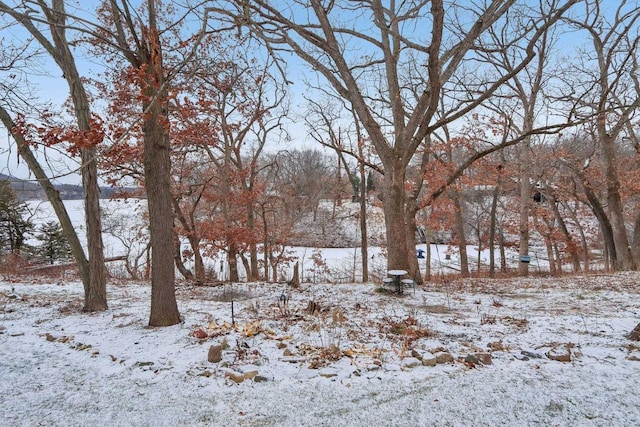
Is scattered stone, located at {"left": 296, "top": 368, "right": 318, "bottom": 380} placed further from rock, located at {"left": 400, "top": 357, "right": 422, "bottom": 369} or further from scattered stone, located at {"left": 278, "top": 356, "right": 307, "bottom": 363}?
rock, located at {"left": 400, "top": 357, "right": 422, "bottom": 369}

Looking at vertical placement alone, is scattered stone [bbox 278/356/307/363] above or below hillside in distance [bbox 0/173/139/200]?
below

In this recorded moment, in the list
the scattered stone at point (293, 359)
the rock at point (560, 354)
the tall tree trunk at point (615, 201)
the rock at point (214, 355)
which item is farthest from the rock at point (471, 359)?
the tall tree trunk at point (615, 201)

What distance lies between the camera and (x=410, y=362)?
297 centimetres

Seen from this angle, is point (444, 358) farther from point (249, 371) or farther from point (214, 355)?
point (214, 355)

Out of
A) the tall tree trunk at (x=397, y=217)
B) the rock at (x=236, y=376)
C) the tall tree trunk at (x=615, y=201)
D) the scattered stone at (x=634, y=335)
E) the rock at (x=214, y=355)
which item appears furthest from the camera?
the tall tree trunk at (x=615, y=201)

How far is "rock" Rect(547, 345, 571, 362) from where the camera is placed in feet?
9.43

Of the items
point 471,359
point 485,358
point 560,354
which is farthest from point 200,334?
point 560,354

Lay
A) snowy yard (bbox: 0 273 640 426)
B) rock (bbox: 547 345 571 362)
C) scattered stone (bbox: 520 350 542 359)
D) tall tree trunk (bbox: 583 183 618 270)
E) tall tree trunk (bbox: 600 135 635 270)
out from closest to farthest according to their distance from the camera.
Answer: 1. snowy yard (bbox: 0 273 640 426)
2. rock (bbox: 547 345 571 362)
3. scattered stone (bbox: 520 350 542 359)
4. tall tree trunk (bbox: 600 135 635 270)
5. tall tree trunk (bbox: 583 183 618 270)

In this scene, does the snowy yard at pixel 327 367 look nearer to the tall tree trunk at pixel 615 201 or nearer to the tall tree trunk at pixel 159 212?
the tall tree trunk at pixel 159 212

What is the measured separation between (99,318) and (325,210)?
82.6ft

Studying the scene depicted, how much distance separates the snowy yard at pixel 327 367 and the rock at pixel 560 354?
14 millimetres

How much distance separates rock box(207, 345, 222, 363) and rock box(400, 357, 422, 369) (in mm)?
1639

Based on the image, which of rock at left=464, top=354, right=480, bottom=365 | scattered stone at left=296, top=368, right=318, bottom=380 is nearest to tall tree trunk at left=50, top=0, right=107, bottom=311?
scattered stone at left=296, top=368, right=318, bottom=380

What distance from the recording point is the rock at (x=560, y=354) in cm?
287
